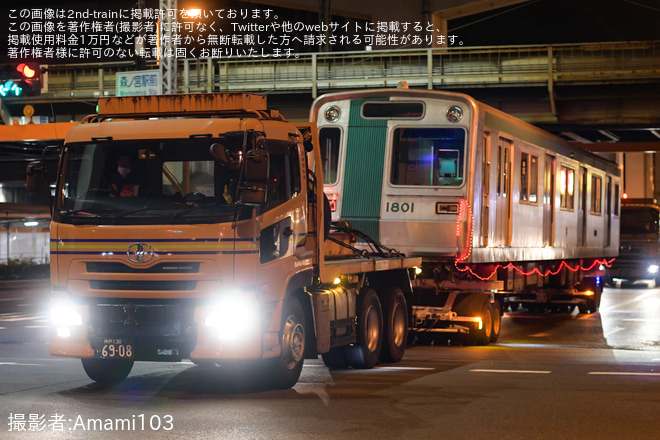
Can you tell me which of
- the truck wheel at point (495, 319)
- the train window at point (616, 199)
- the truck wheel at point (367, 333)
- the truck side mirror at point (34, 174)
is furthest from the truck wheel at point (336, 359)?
the train window at point (616, 199)

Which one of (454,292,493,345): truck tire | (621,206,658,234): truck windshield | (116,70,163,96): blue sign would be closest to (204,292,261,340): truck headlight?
(454,292,493,345): truck tire

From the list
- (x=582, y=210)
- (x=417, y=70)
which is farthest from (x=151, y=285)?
(x=417, y=70)

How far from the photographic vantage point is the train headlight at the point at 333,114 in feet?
51.1

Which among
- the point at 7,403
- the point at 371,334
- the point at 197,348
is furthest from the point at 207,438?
the point at 371,334

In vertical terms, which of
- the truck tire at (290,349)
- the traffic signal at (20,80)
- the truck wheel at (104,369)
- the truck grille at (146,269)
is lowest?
the truck wheel at (104,369)

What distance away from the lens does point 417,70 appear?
3553cm

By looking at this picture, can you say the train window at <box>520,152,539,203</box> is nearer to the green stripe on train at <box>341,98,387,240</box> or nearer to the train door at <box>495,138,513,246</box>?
the train door at <box>495,138,513,246</box>

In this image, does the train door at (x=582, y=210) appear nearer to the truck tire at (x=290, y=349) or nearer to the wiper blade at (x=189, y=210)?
the truck tire at (x=290, y=349)

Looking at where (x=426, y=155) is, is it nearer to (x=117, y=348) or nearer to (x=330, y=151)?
(x=330, y=151)

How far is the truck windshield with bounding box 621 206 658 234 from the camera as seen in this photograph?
125 feet

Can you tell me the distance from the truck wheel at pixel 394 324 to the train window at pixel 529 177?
494cm

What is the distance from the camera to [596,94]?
109 feet

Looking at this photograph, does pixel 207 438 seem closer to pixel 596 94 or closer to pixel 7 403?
pixel 7 403

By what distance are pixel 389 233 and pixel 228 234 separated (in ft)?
19.8
